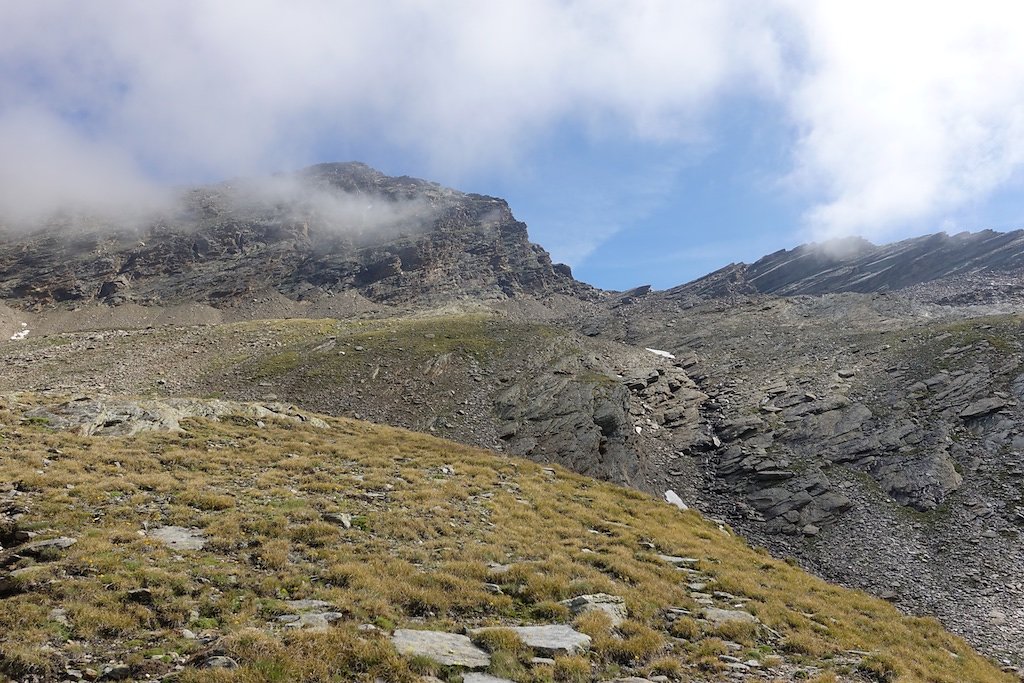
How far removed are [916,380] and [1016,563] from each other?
22.4 metres

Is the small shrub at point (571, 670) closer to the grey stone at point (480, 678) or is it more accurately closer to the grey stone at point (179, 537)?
the grey stone at point (480, 678)

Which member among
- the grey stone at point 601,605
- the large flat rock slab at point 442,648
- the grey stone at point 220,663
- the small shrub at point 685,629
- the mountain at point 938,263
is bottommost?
the small shrub at point 685,629

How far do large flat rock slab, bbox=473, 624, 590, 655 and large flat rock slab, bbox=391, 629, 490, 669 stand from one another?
0.67 metres

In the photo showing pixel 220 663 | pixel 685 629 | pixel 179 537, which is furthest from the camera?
pixel 179 537

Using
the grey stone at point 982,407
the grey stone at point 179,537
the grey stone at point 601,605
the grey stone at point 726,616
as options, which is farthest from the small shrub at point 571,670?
the grey stone at point 982,407

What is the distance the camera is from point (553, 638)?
12242 mm

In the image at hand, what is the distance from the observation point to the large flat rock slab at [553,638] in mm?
11773

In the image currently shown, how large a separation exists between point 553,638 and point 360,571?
17.3 ft

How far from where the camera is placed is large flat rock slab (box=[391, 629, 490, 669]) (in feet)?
35.1

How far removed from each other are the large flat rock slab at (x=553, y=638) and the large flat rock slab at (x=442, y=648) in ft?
2.19

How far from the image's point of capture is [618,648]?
12.3 m

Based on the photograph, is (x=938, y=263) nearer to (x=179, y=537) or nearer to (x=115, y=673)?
(x=179, y=537)

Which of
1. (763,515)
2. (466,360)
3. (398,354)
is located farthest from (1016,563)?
(398,354)

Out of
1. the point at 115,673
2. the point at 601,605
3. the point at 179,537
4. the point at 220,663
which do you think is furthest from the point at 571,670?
the point at 179,537
